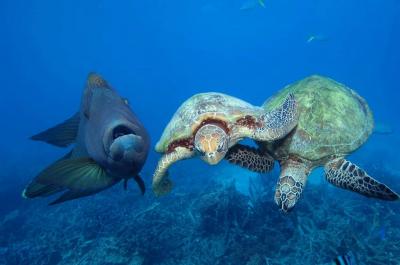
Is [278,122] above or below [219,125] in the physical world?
above

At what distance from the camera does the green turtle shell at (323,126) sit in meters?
5.11

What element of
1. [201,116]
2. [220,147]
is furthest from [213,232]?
[220,147]

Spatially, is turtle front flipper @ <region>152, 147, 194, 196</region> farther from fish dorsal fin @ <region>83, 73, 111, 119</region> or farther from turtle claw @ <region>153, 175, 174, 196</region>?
fish dorsal fin @ <region>83, 73, 111, 119</region>

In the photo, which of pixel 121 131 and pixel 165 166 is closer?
pixel 121 131

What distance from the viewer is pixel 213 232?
916 cm

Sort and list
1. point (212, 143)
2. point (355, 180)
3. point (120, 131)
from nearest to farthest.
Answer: point (120, 131) → point (212, 143) → point (355, 180)

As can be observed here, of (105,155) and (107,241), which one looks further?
(107,241)

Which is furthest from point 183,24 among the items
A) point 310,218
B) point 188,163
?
point 310,218

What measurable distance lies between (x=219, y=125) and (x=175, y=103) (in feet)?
218

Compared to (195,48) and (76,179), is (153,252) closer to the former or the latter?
(76,179)

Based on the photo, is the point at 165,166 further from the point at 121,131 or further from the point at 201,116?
the point at 121,131

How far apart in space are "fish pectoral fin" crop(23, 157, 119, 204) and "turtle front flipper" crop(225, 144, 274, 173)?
286 cm

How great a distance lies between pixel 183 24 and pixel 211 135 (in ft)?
438

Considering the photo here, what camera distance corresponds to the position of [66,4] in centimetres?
6931
